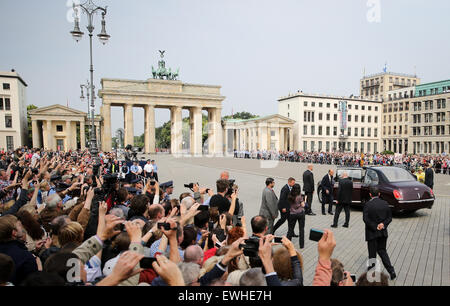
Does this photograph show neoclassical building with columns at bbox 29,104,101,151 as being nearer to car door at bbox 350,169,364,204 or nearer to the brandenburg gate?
the brandenburg gate

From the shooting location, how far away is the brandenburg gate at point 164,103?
62906mm

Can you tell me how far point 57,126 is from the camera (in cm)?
6025

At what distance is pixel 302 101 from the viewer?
79812 millimetres

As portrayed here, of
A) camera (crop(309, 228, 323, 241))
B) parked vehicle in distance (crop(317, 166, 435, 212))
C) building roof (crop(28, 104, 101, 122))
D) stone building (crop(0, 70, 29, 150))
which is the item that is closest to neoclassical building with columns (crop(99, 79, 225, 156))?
building roof (crop(28, 104, 101, 122))

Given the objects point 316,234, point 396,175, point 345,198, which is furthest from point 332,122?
point 316,234

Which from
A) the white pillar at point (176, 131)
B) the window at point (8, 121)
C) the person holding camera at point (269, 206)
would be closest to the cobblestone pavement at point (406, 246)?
the person holding camera at point (269, 206)

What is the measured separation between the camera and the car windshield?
1062 cm

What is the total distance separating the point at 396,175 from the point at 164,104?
198 ft

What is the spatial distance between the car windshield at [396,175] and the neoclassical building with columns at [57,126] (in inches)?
2155

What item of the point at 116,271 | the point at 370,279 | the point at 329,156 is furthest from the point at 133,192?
the point at 329,156

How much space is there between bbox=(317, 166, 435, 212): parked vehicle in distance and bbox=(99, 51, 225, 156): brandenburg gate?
177 feet

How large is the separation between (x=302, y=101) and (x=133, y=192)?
254 ft

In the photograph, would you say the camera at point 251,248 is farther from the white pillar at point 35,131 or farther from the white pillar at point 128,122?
the white pillar at point 35,131

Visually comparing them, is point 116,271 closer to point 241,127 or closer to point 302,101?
point 241,127
